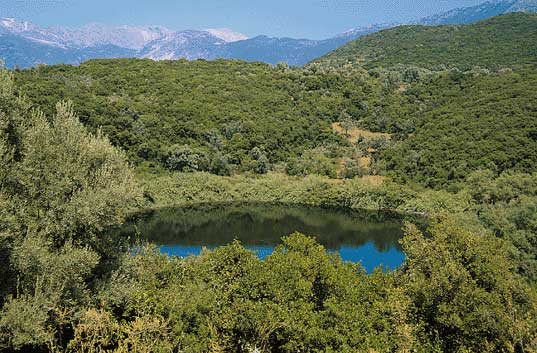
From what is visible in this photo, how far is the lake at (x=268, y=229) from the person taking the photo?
49031 mm

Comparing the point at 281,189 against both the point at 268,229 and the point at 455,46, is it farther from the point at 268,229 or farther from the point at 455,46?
the point at 455,46

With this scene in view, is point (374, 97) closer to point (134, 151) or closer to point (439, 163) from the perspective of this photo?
point (439, 163)

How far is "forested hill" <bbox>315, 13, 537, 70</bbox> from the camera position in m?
114

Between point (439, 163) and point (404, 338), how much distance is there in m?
60.2

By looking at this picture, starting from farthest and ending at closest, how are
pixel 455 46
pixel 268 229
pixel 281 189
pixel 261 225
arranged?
pixel 455 46 < pixel 281 189 < pixel 261 225 < pixel 268 229

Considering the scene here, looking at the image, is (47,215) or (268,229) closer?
(47,215)

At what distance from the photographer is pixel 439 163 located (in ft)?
229

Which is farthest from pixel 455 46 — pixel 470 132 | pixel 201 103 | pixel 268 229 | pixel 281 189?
pixel 268 229

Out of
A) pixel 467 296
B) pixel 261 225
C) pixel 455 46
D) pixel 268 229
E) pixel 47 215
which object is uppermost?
pixel 455 46

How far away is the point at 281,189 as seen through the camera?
241 ft

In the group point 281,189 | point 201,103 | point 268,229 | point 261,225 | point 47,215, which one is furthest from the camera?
point 201,103

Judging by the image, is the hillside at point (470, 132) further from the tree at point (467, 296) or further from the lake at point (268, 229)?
the tree at point (467, 296)

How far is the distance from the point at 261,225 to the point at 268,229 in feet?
7.43

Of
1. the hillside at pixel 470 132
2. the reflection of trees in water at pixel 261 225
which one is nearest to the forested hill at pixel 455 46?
the hillside at pixel 470 132
